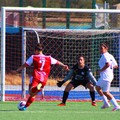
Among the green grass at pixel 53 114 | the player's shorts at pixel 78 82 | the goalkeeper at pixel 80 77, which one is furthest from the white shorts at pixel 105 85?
the player's shorts at pixel 78 82

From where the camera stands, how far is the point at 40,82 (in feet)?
57.3

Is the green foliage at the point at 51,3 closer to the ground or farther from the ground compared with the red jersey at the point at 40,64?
farther from the ground

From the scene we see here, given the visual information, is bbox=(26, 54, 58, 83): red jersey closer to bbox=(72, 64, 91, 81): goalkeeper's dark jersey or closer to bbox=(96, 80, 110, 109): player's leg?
bbox=(96, 80, 110, 109): player's leg

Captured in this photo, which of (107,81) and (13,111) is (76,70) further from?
(13,111)

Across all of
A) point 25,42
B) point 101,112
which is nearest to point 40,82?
point 101,112

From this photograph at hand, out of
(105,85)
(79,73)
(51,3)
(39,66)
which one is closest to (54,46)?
(79,73)

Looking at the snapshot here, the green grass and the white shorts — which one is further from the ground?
the white shorts

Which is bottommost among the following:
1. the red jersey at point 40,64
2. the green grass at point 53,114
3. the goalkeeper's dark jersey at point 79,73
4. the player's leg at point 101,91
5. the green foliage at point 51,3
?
the green grass at point 53,114

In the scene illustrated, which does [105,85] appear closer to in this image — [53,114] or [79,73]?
[79,73]

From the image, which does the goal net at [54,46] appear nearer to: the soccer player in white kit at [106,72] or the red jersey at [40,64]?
the soccer player in white kit at [106,72]

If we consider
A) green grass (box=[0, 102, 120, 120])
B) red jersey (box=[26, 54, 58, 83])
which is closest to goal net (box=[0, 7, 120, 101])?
green grass (box=[0, 102, 120, 120])

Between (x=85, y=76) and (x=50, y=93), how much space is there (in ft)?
13.1

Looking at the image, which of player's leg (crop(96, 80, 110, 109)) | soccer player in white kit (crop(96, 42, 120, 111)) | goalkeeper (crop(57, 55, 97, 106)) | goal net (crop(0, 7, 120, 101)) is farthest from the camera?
goal net (crop(0, 7, 120, 101))

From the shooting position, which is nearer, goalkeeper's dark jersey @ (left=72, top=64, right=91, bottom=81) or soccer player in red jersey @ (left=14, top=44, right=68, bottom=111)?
soccer player in red jersey @ (left=14, top=44, right=68, bottom=111)
